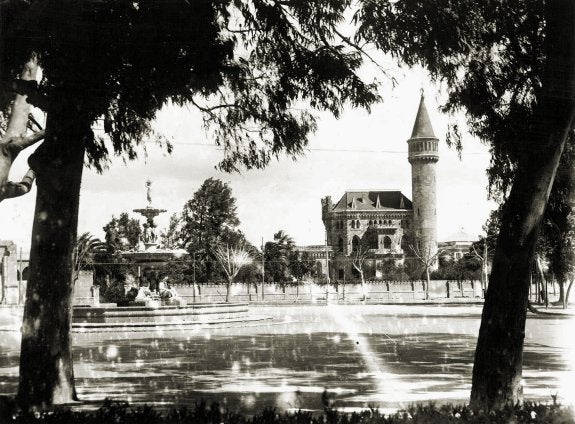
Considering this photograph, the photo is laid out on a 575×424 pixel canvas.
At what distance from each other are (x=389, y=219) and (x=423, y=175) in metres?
11.0

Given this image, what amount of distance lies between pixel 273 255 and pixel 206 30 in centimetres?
6960

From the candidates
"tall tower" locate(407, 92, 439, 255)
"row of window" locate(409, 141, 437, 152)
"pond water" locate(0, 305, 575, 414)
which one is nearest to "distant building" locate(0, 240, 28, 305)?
"pond water" locate(0, 305, 575, 414)

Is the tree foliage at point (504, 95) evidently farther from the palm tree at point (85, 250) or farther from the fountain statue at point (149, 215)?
the palm tree at point (85, 250)

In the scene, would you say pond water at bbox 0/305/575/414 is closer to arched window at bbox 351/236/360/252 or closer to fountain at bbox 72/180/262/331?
fountain at bbox 72/180/262/331

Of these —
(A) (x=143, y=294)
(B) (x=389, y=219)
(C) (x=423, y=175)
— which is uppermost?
(C) (x=423, y=175)

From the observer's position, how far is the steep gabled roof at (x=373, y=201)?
116m

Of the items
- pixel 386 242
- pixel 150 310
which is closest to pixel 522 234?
pixel 150 310

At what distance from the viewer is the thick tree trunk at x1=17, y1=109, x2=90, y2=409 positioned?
25.3ft

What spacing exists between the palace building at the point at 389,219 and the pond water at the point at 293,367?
81.1m

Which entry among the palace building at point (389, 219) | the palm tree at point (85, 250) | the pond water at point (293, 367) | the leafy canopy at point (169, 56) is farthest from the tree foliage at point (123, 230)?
the leafy canopy at point (169, 56)

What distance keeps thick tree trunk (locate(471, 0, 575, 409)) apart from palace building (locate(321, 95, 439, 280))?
9144 cm

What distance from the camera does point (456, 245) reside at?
118 m

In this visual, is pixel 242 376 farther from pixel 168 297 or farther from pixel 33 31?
pixel 168 297

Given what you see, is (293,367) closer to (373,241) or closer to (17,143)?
(17,143)
